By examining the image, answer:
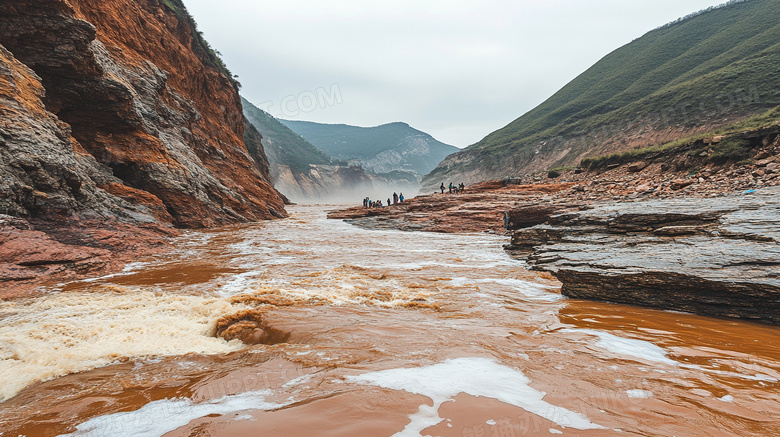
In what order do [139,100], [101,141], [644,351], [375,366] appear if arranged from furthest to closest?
[139,100] → [101,141] → [644,351] → [375,366]

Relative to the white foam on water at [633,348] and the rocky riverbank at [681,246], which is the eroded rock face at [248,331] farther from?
the rocky riverbank at [681,246]

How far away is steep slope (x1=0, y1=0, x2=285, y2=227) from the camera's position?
11.9 m

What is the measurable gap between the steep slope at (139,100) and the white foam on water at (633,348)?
51.3ft

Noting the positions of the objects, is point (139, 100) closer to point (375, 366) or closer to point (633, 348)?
point (375, 366)

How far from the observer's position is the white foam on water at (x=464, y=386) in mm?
2256

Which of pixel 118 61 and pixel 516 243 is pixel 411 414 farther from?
pixel 118 61

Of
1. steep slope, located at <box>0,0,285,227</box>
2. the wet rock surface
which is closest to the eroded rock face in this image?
steep slope, located at <box>0,0,285,227</box>

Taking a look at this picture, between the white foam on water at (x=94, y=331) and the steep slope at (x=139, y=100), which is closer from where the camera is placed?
the white foam on water at (x=94, y=331)

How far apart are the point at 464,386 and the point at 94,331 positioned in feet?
14.4

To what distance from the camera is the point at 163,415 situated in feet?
7.84

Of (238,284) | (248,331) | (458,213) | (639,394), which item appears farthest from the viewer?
(458,213)

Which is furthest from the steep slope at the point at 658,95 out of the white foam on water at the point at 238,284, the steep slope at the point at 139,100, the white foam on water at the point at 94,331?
the white foam on water at the point at 94,331

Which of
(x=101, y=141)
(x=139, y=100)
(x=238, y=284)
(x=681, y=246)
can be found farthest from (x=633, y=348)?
(x=139, y=100)

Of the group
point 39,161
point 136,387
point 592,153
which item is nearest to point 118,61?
point 39,161
